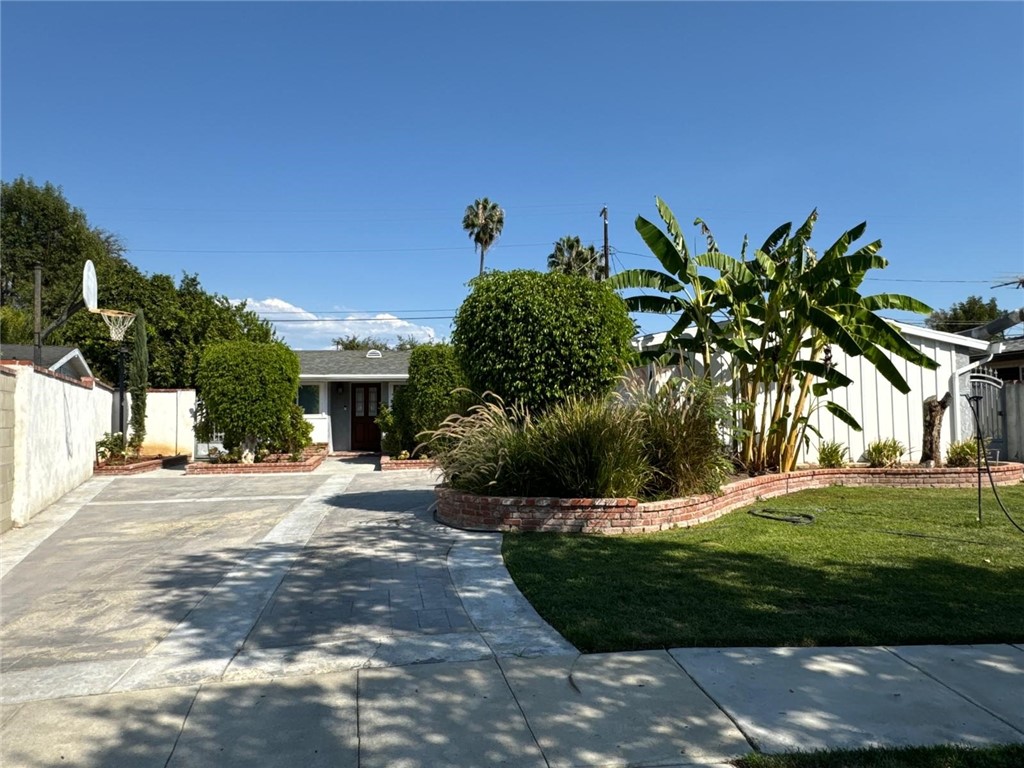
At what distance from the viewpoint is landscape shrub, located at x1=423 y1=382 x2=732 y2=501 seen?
8422 millimetres

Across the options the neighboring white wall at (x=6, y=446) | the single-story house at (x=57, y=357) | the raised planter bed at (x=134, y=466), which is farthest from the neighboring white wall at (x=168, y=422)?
the neighboring white wall at (x=6, y=446)

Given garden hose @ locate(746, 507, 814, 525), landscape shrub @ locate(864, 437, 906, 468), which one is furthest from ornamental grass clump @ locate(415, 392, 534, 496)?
landscape shrub @ locate(864, 437, 906, 468)

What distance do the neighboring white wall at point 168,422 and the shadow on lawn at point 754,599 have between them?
16.9 m

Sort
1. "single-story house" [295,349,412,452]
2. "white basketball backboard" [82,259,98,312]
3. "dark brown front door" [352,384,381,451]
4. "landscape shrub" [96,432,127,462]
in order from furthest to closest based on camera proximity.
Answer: "dark brown front door" [352,384,381,451] < "single-story house" [295,349,412,452] < "landscape shrub" [96,432,127,462] < "white basketball backboard" [82,259,98,312]

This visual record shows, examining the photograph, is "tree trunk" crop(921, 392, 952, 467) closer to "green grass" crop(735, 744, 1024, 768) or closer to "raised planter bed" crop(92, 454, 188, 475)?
"green grass" crop(735, 744, 1024, 768)

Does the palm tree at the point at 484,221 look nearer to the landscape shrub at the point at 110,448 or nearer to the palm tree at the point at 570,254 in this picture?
the palm tree at the point at 570,254

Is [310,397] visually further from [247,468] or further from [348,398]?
[247,468]

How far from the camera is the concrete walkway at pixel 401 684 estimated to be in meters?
3.31

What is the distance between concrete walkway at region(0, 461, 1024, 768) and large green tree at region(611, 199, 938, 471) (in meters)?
7.19

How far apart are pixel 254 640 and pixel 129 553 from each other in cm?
391

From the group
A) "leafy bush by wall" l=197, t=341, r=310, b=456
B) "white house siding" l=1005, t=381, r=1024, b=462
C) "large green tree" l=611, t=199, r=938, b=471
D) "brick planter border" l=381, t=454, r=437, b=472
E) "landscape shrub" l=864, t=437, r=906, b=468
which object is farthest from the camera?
"brick planter border" l=381, t=454, r=437, b=472

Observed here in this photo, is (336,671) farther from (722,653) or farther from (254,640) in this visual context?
(722,653)

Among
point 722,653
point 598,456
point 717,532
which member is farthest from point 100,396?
point 722,653

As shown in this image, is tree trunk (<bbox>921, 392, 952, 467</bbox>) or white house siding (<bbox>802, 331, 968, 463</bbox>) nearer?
tree trunk (<bbox>921, 392, 952, 467</bbox>)
